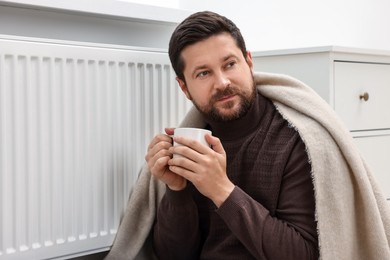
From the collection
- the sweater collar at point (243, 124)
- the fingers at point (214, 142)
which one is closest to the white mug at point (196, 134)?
the fingers at point (214, 142)

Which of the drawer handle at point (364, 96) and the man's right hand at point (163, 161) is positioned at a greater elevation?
the drawer handle at point (364, 96)

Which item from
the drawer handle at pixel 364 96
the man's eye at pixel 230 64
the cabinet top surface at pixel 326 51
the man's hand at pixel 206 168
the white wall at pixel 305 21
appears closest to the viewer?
the man's hand at pixel 206 168

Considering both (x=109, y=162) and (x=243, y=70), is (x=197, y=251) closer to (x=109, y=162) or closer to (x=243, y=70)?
(x=109, y=162)

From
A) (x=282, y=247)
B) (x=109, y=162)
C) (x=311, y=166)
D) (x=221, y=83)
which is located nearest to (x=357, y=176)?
(x=311, y=166)

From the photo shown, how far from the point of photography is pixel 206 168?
90 cm

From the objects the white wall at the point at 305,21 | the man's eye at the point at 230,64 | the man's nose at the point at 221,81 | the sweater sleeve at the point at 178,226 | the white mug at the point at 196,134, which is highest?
the white wall at the point at 305,21

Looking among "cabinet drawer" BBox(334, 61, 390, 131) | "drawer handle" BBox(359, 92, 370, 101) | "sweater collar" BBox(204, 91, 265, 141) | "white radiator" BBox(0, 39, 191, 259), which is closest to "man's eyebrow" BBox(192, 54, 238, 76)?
"sweater collar" BBox(204, 91, 265, 141)

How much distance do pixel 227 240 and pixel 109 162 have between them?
319 mm

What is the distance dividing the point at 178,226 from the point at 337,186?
12.6 inches

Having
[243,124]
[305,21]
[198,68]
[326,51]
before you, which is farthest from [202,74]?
[305,21]

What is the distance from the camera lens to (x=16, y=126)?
3.39ft

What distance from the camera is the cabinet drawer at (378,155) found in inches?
52.6

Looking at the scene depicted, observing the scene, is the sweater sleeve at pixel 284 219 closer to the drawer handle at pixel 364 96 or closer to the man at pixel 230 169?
the man at pixel 230 169

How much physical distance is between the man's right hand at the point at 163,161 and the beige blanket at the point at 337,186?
23 cm
